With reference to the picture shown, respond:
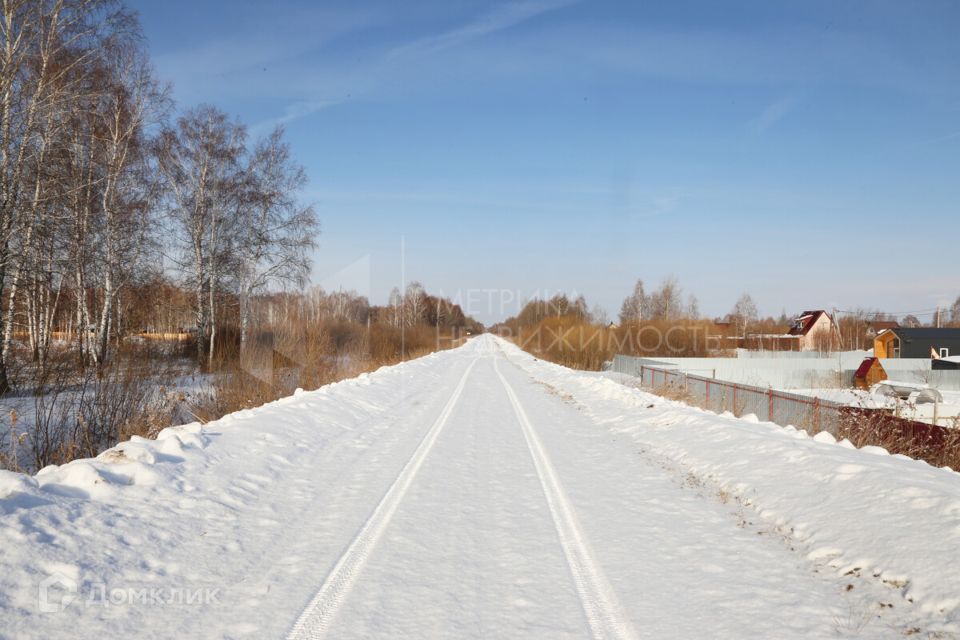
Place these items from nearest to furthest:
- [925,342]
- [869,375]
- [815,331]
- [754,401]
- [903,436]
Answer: [903,436], [754,401], [869,375], [925,342], [815,331]

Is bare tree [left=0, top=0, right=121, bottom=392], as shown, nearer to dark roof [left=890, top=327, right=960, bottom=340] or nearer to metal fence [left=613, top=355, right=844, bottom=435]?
metal fence [left=613, top=355, right=844, bottom=435]

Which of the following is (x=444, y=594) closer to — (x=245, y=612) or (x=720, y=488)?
(x=245, y=612)

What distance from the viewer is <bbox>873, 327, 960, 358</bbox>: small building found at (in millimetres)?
57500

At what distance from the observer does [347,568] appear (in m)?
4.24

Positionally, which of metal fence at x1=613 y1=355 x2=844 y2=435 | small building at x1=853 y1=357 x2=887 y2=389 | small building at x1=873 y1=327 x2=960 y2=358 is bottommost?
small building at x1=853 y1=357 x2=887 y2=389

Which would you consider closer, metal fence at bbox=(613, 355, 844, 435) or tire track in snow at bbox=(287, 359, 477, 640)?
tire track in snow at bbox=(287, 359, 477, 640)

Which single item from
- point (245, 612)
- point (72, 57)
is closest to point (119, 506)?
point (245, 612)

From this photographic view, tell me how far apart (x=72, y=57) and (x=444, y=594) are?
651 inches

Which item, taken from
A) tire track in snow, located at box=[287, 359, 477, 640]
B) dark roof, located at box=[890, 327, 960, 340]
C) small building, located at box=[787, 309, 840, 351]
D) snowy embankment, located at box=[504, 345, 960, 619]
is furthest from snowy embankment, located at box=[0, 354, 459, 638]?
small building, located at box=[787, 309, 840, 351]

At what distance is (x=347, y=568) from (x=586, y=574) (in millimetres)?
1917

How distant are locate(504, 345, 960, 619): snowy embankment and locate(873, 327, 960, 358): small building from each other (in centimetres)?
6331

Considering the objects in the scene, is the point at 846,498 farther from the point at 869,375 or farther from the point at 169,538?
the point at 869,375

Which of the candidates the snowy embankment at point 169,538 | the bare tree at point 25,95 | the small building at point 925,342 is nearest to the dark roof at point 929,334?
the small building at point 925,342

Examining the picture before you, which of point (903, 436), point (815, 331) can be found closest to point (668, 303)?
point (815, 331)
